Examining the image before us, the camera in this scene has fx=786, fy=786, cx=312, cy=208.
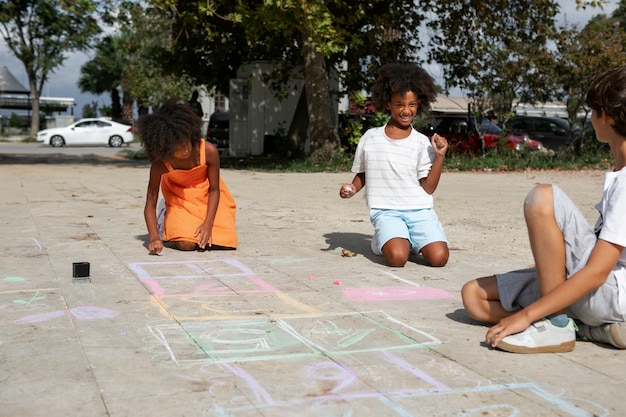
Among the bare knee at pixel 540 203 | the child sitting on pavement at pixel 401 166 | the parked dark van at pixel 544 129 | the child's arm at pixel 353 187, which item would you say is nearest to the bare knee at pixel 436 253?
the child sitting on pavement at pixel 401 166

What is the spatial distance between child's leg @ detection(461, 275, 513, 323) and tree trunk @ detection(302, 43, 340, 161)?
1310 centimetres

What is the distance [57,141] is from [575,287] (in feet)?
103

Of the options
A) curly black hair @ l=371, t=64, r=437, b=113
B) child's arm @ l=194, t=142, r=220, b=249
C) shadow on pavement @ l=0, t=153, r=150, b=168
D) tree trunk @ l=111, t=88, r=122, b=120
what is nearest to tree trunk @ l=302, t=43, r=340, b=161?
shadow on pavement @ l=0, t=153, r=150, b=168

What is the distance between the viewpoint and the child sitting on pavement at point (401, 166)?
574 centimetres

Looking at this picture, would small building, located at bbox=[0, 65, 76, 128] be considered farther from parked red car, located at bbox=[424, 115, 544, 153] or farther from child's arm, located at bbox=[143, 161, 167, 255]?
child's arm, located at bbox=[143, 161, 167, 255]

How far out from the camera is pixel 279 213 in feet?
28.5

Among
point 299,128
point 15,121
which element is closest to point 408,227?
point 299,128

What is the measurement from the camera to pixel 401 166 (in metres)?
5.83

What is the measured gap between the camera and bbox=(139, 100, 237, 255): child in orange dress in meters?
5.82

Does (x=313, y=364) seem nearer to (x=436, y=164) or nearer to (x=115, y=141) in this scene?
(x=436, y=164)

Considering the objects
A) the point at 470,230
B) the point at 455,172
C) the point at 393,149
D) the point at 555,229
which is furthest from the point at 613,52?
the point at 555,229

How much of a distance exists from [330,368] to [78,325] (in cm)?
137

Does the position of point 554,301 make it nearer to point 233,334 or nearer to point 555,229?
point 555,229

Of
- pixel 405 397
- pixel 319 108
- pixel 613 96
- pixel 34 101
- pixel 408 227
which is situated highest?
pixel 34 101
